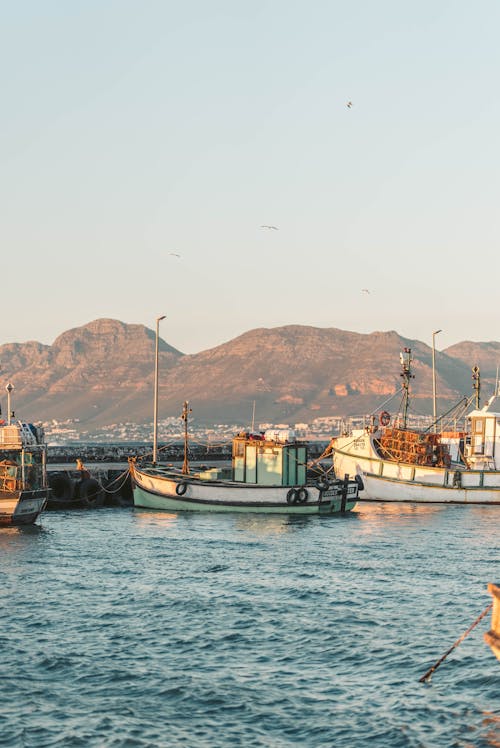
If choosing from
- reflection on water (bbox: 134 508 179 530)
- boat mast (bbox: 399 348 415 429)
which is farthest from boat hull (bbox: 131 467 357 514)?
boat mast (bbox: 399 348 415 429)

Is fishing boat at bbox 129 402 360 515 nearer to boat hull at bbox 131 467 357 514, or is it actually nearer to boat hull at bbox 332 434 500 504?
boat hull at bbox 131 467 357 514

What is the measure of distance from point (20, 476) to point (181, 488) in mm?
12491

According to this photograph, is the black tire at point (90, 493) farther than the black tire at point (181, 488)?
Yes

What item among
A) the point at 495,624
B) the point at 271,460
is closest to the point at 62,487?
the point at 271,460

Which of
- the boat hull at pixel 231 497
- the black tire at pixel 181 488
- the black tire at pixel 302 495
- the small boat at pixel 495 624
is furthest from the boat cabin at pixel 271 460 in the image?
the small boat at pixel 495 624

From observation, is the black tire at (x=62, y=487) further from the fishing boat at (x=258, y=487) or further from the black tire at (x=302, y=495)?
the black tire at (x=302, y=495)

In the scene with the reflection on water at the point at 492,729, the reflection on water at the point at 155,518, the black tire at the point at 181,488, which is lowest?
the reflection on water at the point at 492,729

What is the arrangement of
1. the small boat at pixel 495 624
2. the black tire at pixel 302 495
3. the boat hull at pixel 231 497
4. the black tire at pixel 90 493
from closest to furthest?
the small boat at pixel 495 624 → the boat hull at pixel 231 497 → the black tire at pixel 302 495 → the black tire at pixel 90 493

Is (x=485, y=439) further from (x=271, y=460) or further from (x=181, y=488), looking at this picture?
(x=181, y=488)

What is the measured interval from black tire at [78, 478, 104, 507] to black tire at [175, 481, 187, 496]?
9.53m

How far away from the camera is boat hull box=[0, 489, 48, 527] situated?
52031mm

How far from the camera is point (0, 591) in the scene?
3588cm

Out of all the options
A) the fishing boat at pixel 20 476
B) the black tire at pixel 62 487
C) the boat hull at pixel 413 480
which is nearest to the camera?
the fishing boat at pixel 20 476

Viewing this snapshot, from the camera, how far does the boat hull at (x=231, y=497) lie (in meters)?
61.4
